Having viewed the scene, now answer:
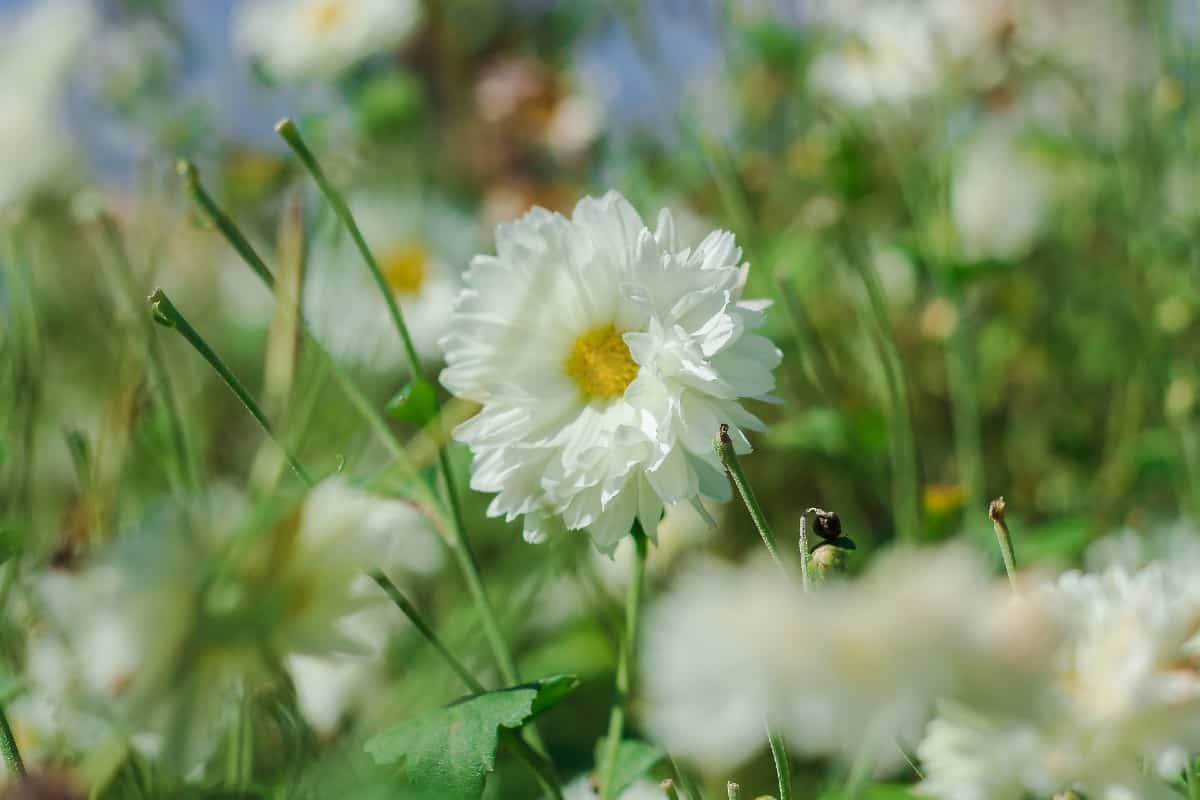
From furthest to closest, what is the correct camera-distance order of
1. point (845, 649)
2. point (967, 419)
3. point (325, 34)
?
1. point (325, 34)
2. point (967, 419)
3. point (845, 649)

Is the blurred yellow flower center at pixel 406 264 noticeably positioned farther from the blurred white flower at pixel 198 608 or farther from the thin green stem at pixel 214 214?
the blurred white flower at pixel 198 608

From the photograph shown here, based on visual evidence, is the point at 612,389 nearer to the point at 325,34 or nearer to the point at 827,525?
the point at 827,525

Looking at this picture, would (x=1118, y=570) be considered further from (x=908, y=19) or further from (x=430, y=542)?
(x=908, y=19)

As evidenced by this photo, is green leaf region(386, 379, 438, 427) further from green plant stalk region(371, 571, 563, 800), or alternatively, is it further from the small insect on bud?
the small insect on bud

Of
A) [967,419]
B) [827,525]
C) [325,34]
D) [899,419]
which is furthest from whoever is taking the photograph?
[325,34]

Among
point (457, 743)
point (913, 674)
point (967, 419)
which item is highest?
point (913, 674)

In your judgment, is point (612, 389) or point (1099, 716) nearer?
point (1099, 716)

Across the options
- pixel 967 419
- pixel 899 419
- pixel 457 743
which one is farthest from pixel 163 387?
pixel 967 419
